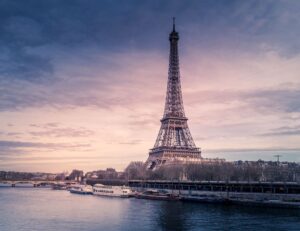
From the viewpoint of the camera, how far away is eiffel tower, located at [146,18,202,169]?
9806cm

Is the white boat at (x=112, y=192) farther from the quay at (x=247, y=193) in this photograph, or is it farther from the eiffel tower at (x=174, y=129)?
the eiffel tower at (x=174, y=129)

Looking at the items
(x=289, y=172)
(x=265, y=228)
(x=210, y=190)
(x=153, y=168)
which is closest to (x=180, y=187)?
(x=210, y=190)

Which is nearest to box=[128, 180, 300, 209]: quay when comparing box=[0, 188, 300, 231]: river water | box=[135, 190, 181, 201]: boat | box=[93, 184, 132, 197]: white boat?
box=[135, 190, 181, 201]: boat

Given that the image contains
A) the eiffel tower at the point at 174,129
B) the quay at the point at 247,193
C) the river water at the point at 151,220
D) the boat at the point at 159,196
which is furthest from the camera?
the eiffel tower at the point at 174,129

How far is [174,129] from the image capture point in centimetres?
10138

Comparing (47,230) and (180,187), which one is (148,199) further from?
(47,230)

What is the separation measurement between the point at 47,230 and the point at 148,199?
3567cm

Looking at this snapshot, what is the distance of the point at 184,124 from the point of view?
100500 mm

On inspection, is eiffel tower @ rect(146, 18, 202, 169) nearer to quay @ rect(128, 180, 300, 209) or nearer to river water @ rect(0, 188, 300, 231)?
quay @ rect(128, 180, 300, 209)

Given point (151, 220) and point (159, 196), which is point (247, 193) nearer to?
point (159, 196)

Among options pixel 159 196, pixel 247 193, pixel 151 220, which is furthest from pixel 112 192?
pixel 151 220

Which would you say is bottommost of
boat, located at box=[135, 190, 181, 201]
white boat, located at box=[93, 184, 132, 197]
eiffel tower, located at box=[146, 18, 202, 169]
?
boat, located at box=[135, 190, 181, 201]

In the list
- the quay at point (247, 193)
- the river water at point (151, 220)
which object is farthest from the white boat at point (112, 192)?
the river water at point (151, 220)

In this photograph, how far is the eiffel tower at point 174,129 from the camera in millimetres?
98062
